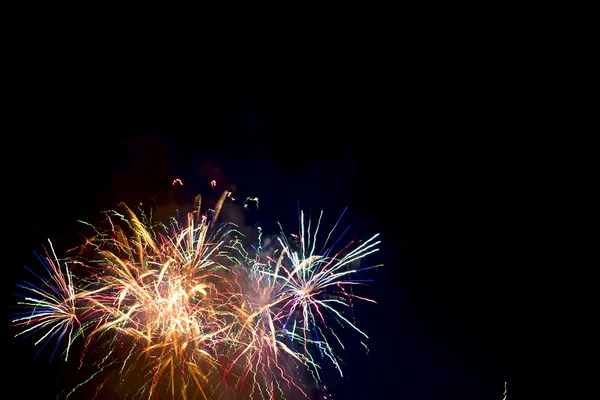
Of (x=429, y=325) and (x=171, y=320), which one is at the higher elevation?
(x=171, y=320)

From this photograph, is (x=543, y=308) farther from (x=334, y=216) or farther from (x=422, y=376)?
(x=334, y=216)

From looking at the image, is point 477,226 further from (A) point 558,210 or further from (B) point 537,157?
(B) point 537,157

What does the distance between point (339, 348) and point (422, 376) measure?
399 cm

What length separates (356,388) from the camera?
604 inches

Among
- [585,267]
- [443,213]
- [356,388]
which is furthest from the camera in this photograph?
[356,388]

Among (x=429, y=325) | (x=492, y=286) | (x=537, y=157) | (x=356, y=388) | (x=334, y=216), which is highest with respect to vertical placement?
(x=537, y=157)

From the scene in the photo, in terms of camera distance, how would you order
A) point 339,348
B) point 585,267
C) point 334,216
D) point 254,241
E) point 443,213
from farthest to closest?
point 339,348, point 443,213, point 334,216, point 585,267, point 254,241

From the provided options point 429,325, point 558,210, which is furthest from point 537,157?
point 429,325

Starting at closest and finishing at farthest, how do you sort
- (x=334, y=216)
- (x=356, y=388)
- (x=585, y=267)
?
(x=585, y=267), (x=334, y=216), (x=356, y=388)

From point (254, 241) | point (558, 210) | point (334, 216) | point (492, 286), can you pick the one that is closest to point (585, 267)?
point (558, 210)

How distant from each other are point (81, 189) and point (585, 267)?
651 inches

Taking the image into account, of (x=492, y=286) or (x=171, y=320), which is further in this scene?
(x=492, y=286)

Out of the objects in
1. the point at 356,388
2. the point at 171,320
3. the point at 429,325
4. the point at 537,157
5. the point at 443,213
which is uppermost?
the point at 537,157

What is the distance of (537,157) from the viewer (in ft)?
35.7
